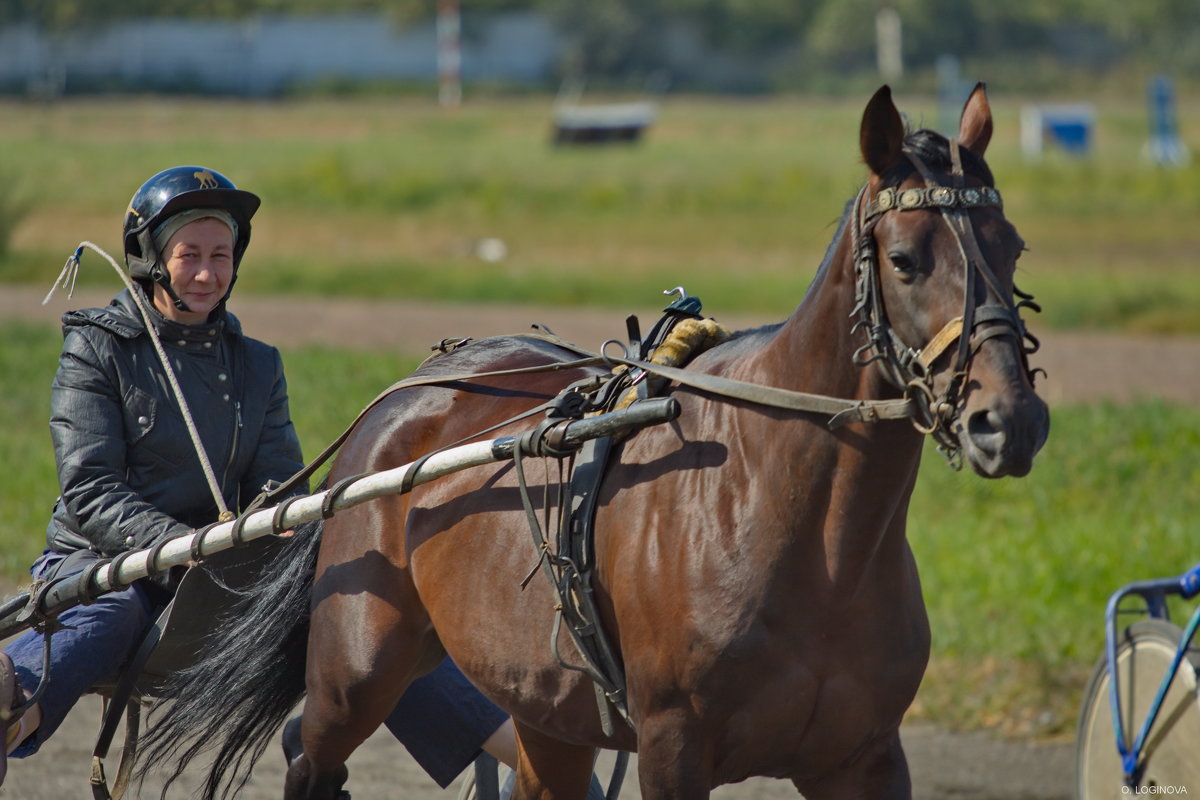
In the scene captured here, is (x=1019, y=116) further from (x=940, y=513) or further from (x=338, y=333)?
(x=940, y=513)

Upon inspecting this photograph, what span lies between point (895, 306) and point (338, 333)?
13.1 m

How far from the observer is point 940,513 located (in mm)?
8336

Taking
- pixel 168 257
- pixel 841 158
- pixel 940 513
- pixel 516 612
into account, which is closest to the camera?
pixel 516 612

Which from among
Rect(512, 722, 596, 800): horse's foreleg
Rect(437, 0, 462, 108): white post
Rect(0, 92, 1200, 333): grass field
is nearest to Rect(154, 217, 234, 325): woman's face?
Rect(512, 722, 596, 800): horse's foreleg

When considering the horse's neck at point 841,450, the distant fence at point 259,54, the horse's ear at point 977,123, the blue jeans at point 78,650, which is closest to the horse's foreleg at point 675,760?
the horse's neck at point 841,450

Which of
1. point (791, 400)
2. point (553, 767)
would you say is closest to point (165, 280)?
point (553, 767)

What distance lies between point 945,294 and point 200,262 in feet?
6.99

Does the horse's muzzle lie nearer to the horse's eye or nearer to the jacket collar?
the horse's eye

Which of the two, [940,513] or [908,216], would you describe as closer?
[908,216]

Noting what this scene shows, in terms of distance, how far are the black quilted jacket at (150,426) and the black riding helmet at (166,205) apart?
4.1 inches

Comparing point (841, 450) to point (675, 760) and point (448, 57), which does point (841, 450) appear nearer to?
point (675, 760)

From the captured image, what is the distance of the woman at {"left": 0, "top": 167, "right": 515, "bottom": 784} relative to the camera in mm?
3859

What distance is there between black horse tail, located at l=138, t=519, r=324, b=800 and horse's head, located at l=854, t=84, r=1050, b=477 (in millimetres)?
1944

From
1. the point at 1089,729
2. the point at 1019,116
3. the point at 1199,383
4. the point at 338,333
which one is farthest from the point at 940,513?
the point at 1019,116
